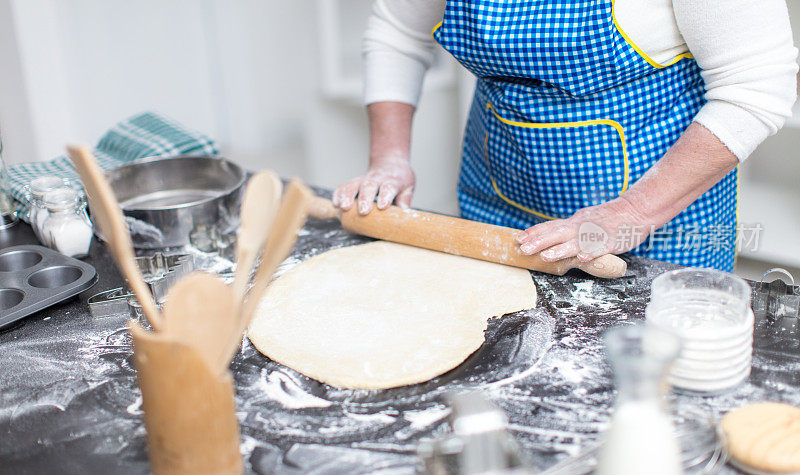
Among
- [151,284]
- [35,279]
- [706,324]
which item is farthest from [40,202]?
[706,324]

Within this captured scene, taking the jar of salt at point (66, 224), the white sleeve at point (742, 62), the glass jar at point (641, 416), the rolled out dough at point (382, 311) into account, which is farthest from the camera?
the jar of salt at point (66, 224)

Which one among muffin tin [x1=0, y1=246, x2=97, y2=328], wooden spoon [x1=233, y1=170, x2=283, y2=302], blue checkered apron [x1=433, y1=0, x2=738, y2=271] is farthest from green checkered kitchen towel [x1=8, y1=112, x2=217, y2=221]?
wooden spoon [x1=233, y1=170, x2=283, y2=302]

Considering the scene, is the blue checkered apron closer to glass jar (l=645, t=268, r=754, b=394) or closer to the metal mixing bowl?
glass jar (l=645, t=268, r=754, b=394)

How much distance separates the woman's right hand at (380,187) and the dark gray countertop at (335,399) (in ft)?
1.40

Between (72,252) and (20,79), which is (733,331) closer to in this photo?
(72,252)

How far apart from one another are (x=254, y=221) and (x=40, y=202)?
0.82 meters

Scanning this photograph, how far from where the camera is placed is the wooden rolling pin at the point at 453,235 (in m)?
1.12

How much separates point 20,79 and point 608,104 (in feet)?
6.09

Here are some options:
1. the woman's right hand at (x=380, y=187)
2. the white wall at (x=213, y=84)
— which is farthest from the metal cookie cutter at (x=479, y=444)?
the white wall at (x=213, y=84)

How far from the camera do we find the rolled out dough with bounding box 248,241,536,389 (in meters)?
0.93

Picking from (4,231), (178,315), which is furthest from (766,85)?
(4,231)

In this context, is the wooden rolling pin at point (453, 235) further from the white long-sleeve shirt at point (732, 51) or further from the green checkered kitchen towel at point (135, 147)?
the green checkered kitchen towel at point (135, 147)

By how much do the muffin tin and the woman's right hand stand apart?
1.56 ft

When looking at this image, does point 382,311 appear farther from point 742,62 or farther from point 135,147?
point 135,147
